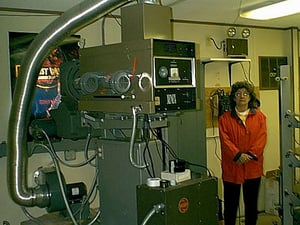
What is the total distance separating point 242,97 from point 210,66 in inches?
38.9

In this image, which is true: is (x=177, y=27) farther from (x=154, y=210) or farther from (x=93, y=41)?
(x=154, y=210)

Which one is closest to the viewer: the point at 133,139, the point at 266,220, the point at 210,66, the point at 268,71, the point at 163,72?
the point at 163,72

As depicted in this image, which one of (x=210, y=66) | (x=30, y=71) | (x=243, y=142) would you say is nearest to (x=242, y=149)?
(x=243, y=142)

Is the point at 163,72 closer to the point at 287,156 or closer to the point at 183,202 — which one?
the point at 183,202

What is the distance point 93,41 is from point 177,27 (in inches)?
40.6

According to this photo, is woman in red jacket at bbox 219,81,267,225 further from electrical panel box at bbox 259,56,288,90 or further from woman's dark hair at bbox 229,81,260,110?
electrical panel box at bbox 259,56,288,90

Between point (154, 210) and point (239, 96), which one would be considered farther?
point (239, 96)

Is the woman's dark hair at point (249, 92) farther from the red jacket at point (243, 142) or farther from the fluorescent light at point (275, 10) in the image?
the fluorescent light at point (275, 10)

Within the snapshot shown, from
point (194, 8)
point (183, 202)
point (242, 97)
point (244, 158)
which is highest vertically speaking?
point (194, 8)

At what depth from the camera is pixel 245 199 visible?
155 inches

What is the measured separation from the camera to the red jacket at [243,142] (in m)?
3.83

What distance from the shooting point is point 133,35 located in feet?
5.76

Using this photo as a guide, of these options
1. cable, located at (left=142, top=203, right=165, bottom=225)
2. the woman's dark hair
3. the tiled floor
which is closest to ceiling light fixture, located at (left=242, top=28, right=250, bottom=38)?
the woman's dark hair

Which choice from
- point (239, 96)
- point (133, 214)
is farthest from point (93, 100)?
point (239, 96)
